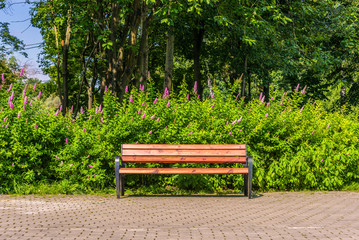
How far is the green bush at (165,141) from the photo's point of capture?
775 cm

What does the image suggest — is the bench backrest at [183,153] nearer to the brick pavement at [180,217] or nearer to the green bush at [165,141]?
the green bush at [165,141]

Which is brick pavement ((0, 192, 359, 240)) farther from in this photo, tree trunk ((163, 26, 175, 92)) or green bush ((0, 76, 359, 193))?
tree trunk ((163, 26, 175, 92))

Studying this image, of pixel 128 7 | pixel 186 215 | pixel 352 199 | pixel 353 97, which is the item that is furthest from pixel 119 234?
pixel 353 97

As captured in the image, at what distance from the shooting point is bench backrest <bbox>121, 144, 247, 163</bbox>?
748 centimetres

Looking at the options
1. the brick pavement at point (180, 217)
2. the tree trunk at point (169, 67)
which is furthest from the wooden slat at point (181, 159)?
the tree trunk at point (169, 67)

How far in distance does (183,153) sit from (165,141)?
2.26 feet

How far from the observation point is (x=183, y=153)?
7477 millimetres

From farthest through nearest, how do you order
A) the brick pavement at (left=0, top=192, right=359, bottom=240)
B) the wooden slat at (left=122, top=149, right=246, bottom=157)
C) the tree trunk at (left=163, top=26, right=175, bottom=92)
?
the tree trunk at (left=163, top=26, right=175, bottom=92) < the wooden slat at (left=122, top=149, right=246, bottom=157) < the brick pavement at (left=0, top=192, right=359, bottom=240)

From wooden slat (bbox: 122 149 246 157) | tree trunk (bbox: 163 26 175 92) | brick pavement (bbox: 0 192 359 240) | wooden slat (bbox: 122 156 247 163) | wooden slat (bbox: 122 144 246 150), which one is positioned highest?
tree trunk (bbox: 163 26 175 92)

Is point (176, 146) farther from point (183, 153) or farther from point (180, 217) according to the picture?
point (180, 217)

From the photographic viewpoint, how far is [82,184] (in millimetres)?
7719

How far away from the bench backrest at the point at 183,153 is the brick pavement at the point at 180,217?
652mm

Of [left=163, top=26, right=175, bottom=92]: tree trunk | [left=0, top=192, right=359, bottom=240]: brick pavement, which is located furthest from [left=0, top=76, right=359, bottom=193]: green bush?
[left=163, top=26, right=175, bottom=92]: tree trunk

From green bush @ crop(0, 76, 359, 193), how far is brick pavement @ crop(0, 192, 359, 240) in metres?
0.53
